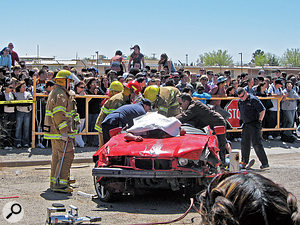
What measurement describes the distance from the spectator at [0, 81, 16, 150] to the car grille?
6.57 meters

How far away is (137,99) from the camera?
9672 mm

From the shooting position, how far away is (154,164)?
7246mm

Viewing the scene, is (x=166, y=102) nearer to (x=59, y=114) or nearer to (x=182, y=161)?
(x=59, y=114)

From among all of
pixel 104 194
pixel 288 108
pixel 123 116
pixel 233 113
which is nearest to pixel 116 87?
pixel 123 116

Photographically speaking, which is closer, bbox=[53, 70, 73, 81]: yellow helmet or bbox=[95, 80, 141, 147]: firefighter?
bbox=[53, 70, 73, 81]: yellow helmet

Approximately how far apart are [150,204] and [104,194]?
77 cm

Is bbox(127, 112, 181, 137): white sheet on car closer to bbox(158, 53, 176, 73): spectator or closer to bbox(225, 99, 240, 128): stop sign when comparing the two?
bbox(225, 99, 240, 128): stop sign

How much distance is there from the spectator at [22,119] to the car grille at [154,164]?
655 cm

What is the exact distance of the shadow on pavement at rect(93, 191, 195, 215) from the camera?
7101 millimetres

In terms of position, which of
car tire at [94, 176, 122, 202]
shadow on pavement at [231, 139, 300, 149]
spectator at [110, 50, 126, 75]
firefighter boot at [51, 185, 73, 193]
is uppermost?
spectator at [110, 50, 126, 75]


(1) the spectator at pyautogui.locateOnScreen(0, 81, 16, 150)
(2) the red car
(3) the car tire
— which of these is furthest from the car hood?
(1) the spectator at pyautogui.locateOnScreen(0, 81, 16, 150)

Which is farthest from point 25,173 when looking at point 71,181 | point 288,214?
point 288,214

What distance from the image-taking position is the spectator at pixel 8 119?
12.8 metres

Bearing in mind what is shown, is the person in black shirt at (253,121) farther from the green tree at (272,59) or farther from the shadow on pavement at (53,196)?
the green tree at (272,59)
